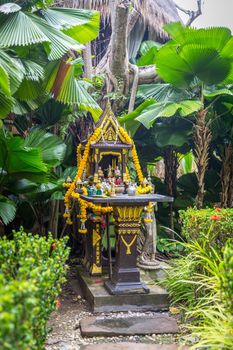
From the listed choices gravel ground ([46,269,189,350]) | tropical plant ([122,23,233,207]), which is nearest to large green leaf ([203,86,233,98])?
tropical plant ([122,23,233,207])

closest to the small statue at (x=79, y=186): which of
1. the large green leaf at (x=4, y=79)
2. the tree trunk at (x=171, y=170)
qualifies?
the large green leaf at (x=4, y=79)

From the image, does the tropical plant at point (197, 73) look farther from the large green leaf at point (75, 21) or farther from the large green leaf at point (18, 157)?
the large green leaf at point (18, 157)

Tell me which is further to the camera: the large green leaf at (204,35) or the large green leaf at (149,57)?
the large green leaf at (149,57)

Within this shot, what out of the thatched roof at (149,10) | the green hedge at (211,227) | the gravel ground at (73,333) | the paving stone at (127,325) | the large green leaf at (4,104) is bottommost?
the gravel ground at (73,333)

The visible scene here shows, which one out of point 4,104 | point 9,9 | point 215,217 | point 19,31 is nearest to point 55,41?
point 19,31

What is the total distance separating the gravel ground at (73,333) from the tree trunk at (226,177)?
2630 millimetres

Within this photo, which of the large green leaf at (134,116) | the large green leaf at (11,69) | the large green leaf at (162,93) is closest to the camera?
the large green leaf at (11,69)

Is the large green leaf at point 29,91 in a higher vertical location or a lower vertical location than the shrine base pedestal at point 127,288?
higher

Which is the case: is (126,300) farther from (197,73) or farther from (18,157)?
(197,73)

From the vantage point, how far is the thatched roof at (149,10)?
7082mm

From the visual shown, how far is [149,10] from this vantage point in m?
7.47

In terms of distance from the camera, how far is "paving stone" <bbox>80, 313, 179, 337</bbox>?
11.7ft

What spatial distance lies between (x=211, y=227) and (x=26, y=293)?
2.75 metres

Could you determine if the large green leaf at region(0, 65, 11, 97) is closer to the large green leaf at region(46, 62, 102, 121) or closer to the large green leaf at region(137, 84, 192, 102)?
the large green leaf at region(46, 62, 102, 121)
